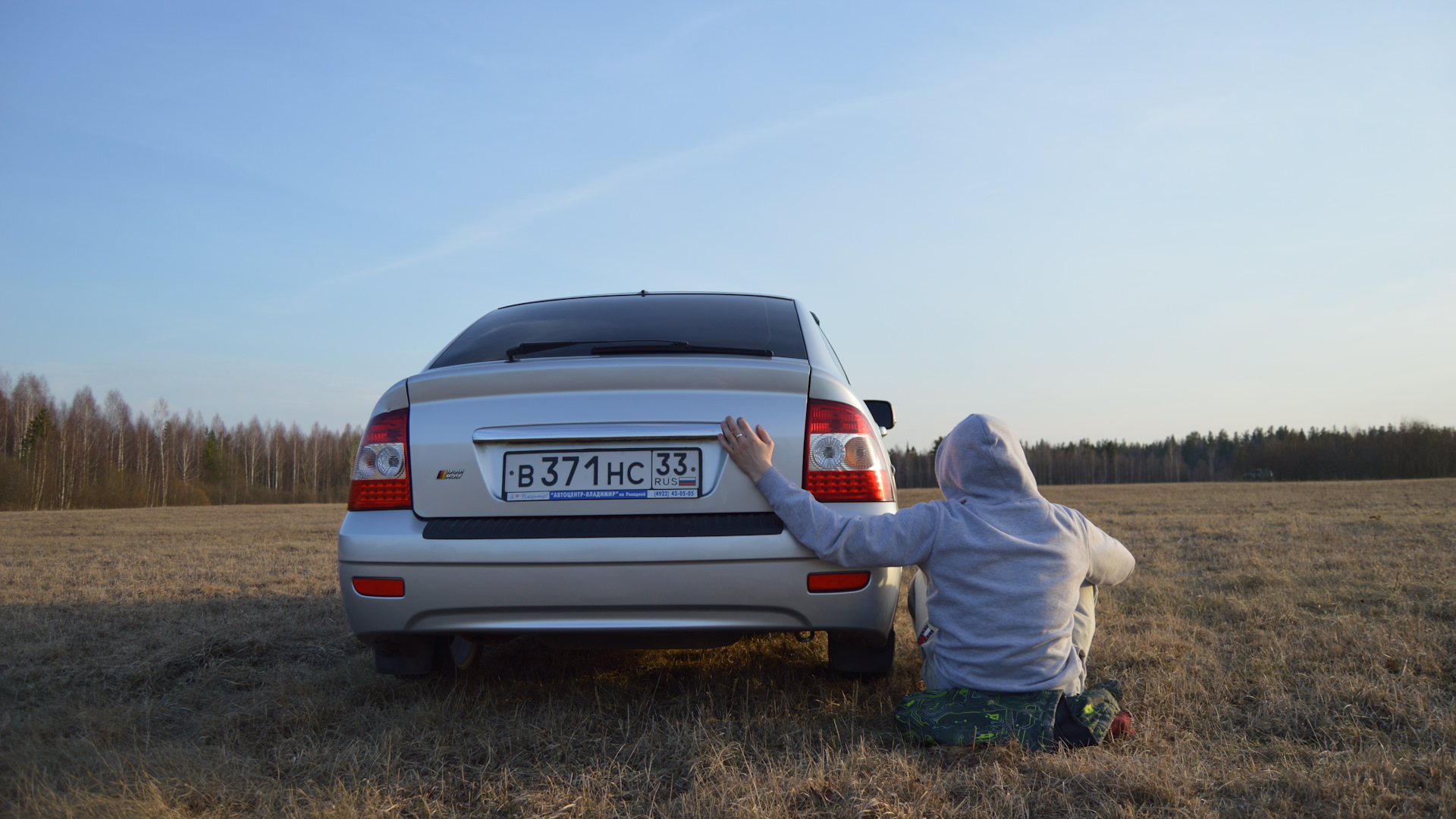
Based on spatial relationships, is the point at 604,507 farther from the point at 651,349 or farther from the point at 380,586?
the point at 380,586

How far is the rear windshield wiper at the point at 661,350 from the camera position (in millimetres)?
2760

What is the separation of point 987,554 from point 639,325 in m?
1.55

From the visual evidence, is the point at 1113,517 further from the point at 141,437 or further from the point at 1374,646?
the point at 141,437

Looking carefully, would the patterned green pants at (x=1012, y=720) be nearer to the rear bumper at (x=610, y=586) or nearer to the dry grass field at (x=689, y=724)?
the dry grass field at (x=689, y=724)

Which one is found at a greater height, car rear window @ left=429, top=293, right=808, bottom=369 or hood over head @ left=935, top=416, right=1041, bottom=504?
car rear window @ left=429, top=293, right=808, bottom=369

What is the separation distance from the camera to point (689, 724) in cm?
273

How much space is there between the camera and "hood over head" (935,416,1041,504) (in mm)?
2531

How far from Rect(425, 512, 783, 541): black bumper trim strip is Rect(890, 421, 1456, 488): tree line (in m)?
49.4

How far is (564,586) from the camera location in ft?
7.72

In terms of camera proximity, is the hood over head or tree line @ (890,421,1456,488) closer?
the hood over head

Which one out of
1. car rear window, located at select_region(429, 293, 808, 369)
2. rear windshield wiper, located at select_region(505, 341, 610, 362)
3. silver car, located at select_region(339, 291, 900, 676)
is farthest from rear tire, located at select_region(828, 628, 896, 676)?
rear windshield wiper, located at select_region(505, 341, 610, 362)

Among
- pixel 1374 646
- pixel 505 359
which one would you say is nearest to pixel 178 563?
pixel 505 359

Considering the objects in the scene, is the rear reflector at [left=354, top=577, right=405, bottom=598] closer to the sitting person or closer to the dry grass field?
the dry grass field

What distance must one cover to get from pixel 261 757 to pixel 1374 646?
175 inches
